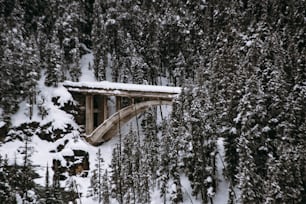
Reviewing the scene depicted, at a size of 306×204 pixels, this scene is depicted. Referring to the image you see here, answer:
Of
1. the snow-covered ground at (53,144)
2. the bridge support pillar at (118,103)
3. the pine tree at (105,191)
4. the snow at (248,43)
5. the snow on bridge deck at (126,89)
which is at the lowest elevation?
the pine tree at (105,191)

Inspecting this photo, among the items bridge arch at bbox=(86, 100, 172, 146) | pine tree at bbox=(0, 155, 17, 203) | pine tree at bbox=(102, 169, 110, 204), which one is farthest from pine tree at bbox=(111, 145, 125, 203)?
pine tree at bbox=(0, 155, 17, 203)

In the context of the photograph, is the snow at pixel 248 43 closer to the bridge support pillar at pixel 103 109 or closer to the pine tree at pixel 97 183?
the bridge support pillar at pixel 103 109

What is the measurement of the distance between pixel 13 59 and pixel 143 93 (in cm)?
965

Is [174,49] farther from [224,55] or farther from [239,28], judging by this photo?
[224,55]

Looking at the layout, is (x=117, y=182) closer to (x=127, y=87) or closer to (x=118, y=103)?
(x=118, y=103)

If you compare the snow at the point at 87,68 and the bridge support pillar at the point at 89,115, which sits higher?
the snow at the point at 87,68

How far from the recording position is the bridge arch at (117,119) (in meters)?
26.4

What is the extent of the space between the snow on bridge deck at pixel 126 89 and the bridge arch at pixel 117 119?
0.63 meters

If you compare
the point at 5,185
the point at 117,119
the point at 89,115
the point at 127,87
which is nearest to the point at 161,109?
the point at 117,119

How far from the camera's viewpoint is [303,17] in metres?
26.8

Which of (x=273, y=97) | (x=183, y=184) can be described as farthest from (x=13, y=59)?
(x=273, y=97)

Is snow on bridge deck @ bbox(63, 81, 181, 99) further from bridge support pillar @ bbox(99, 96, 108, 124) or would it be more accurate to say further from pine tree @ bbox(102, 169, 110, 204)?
pine tree @ bbox(102, 169, 110, 204)

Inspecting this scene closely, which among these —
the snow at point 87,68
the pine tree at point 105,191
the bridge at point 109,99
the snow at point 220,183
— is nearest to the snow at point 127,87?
the bridge at point 109,99

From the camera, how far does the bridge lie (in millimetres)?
25875
